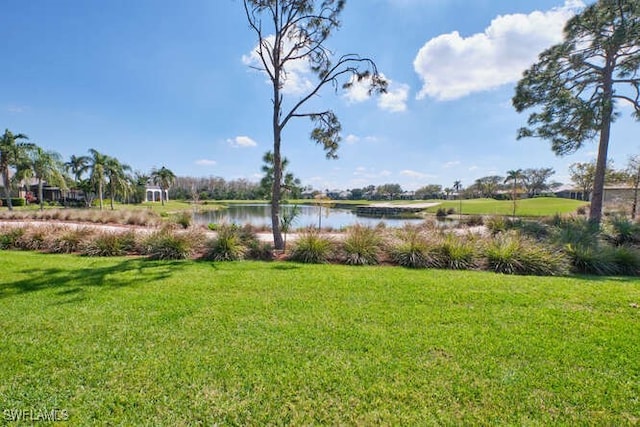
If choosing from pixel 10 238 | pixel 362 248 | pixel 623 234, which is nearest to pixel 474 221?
pixel 623 234

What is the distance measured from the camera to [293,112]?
751 cm

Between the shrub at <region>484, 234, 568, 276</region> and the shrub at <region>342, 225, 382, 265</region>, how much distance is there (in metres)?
2.46

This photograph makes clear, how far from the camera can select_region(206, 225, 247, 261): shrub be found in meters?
6.34

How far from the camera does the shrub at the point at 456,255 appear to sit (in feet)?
19.2

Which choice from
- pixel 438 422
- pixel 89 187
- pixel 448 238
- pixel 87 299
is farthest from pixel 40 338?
pixel 89 187

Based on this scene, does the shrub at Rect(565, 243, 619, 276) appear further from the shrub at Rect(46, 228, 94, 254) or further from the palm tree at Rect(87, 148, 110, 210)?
the palm tree at Rect(87, 148, 110, 210)

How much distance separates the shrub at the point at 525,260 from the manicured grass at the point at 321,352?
1.10m

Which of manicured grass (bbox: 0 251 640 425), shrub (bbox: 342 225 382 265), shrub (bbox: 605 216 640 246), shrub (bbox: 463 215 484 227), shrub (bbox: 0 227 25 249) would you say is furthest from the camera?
shrub (bbox: 463 215 484 227)

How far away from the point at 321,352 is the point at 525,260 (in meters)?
5.39

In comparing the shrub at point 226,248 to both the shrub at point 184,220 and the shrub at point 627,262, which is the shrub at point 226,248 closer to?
the shrub at point 184,220

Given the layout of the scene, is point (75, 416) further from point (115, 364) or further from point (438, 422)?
point (438, 422)

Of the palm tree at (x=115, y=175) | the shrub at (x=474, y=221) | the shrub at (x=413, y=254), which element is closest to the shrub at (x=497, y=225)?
the shrub at (x=474, y=221)

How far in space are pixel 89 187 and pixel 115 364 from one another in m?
40.5

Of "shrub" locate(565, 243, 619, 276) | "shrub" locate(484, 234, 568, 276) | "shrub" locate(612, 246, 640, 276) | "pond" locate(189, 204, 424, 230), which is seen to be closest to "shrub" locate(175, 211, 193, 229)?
"pond" locate(189, 204, 424, 230)
